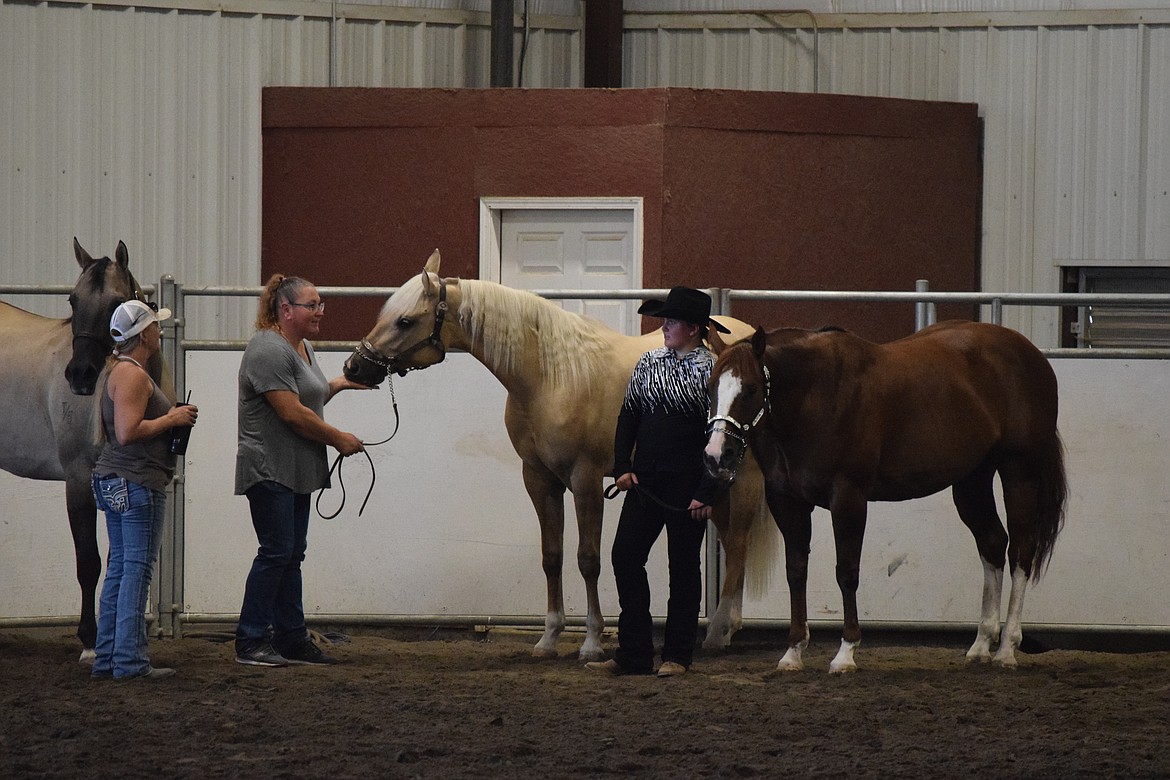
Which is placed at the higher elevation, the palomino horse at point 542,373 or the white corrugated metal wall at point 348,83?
the white corrugated metal wall at point 348,83

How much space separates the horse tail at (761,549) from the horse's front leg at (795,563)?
0.56m

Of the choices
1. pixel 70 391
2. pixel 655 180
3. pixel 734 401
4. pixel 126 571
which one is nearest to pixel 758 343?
pixel 734 401

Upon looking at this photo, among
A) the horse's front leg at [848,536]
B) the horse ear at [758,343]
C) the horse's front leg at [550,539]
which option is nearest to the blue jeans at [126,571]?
the horse's front leg at [550,539]

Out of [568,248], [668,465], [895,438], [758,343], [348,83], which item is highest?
[348,83]

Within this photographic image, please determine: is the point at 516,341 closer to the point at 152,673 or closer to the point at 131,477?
the point at 131,477

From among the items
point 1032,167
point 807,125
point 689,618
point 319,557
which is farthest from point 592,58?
point 689,618

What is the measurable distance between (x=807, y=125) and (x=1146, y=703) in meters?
5.88

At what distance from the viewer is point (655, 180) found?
9.55 meters

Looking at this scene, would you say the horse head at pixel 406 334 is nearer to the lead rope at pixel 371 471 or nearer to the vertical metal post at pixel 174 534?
the lead rope at pixel 371 471

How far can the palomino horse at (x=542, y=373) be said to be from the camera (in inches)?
219

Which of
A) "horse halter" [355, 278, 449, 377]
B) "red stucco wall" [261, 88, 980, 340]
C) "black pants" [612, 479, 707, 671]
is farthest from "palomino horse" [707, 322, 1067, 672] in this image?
"red stucco wall" [261, 88, 980, 340]

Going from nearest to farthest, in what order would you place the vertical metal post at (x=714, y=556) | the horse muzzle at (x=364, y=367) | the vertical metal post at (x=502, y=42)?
the horse muzzle at (x=364, y=367) → the vertical metal post at (x=714, y=556) → the vertical metal post at (x=502, y=42)

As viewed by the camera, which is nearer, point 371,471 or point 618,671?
point 618,671

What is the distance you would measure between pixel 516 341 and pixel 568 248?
172 inches
